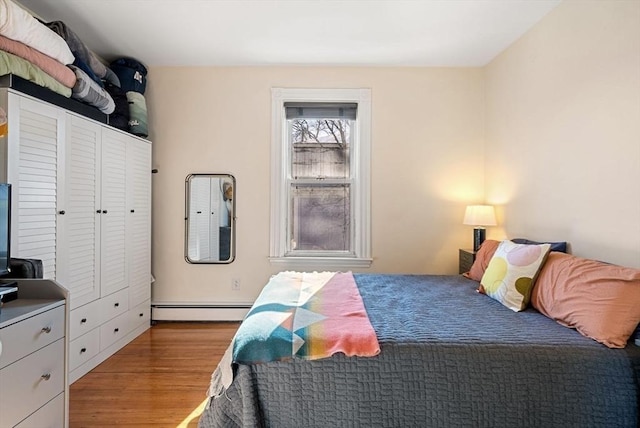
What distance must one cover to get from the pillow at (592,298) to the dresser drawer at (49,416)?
2296 millimetres

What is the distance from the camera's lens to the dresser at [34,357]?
129 cm

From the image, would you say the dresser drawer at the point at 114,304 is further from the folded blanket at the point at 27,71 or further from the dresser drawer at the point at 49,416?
the folded blanket at the point at 27,71

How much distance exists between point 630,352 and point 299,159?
9.10 feet

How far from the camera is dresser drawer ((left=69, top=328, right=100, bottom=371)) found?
2.22 meters

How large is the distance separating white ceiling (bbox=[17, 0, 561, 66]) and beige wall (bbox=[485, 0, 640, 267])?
0.31 metres

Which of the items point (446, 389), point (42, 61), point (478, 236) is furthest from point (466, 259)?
point (42, 61)

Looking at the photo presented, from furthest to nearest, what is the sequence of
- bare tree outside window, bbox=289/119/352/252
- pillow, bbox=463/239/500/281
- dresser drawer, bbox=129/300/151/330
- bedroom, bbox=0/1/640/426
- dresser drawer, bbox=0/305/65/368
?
bare tree outside window, bbox=289/119/352/252 < bedroom, bbox=0/1/640/426 < dresser drawer, bbox=129/300/151/330 < pillow, bbox=463/239/500/281 < dresser drawer, bbox=0/305/65/368

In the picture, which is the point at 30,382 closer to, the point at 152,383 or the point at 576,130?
the point at 152,383

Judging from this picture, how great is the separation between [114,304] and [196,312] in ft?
2.60

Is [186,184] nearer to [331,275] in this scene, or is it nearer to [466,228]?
[331,275]

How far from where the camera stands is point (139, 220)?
3018 mm

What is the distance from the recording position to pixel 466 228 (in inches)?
130

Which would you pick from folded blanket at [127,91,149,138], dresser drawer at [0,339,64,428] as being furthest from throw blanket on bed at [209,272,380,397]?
folded blanket at [127,91,149,138]

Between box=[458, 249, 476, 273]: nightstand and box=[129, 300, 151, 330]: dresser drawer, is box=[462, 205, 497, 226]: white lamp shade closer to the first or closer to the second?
box=[458, 249, 476, 273]: nightstand
